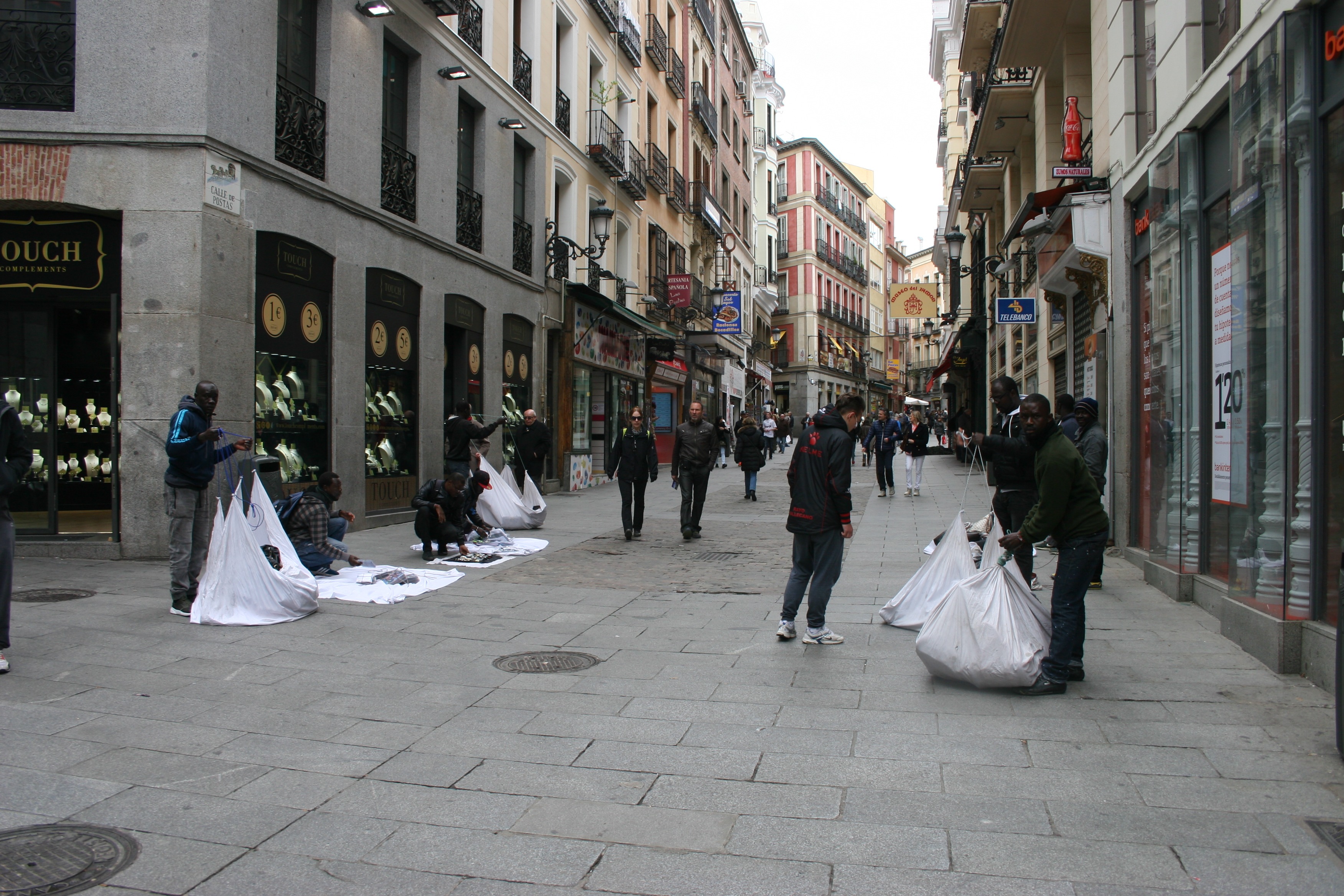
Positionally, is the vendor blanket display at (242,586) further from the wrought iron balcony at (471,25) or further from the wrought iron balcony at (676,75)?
the wrought iron balcony at (676,75)

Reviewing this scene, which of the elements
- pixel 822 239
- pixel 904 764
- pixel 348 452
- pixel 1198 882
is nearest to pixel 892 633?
pixel 904 764

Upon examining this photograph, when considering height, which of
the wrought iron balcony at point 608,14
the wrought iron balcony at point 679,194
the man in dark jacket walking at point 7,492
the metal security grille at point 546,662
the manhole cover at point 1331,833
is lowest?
the manhole cover at point 1331,833

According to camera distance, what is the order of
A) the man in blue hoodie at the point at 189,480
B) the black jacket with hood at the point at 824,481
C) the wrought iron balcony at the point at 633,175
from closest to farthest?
the black jacket with hood at the point at 824,481, the man in blue hoodie at the point at 189,480, the wrought iron balcony at the point at 633,175

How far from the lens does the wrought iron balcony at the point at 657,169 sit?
26.0 m

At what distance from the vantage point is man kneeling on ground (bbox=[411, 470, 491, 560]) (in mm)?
10203

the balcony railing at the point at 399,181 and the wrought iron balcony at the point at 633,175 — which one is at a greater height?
the wrought iron balcony at the point at 633,175

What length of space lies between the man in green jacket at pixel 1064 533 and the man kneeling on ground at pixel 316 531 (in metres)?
6.14

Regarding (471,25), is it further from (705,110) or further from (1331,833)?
(705,110)

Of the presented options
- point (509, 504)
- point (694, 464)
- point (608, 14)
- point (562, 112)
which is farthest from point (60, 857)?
point (608, 14)

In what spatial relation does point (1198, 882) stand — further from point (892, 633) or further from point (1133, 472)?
point (1133, 472)

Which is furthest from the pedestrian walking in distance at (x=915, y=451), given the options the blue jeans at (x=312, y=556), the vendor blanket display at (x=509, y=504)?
the blue jeans at (x=312, y=556)

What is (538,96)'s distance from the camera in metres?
18.5

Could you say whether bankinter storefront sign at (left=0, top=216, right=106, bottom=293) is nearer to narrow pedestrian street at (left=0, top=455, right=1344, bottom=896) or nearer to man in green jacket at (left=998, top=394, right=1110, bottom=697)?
narrow pedestrian street at (left=0, top=455, right=1344, bottom=896)

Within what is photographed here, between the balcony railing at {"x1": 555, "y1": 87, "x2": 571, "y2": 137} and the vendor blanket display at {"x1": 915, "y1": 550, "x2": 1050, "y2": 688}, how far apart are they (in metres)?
16.4
